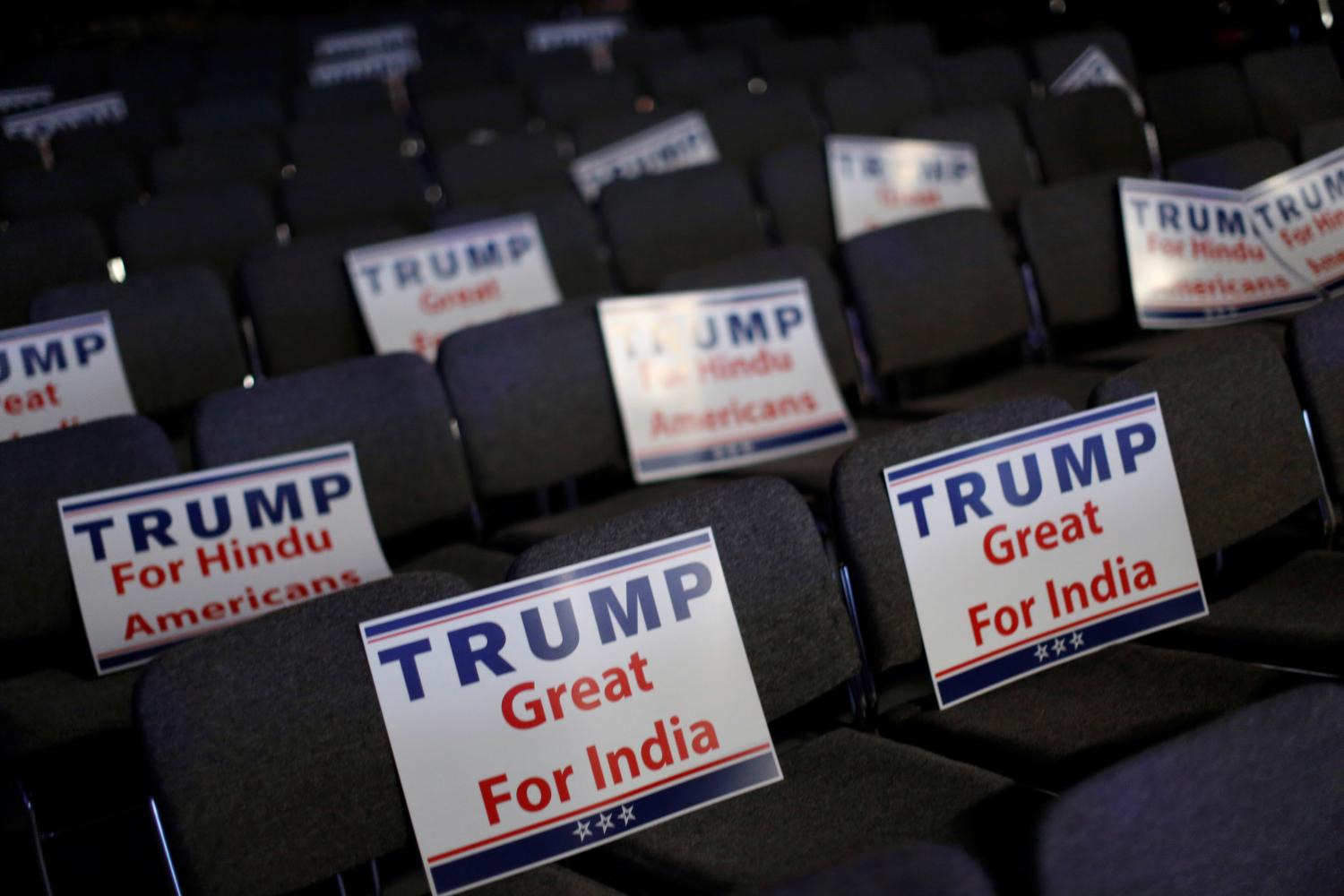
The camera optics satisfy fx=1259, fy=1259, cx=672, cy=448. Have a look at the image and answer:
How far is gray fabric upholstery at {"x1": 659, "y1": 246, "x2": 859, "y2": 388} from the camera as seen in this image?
2.96 metres

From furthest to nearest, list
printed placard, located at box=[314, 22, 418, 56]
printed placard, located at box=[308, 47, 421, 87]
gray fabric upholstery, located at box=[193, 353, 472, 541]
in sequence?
printed placard, located at box=[314, 22, 418, 56]
printed placard, located at box=[308, 47, 421, 87]
gray fabric upholstery, located at box=[193, 353, 472, 541]

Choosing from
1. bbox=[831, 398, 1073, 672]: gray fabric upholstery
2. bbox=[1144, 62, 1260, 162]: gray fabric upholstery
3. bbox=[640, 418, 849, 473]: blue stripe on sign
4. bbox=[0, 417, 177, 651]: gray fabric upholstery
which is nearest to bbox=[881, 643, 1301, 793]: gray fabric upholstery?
bbox=[831, 398, 1073, 672]: gray fabric upholstery

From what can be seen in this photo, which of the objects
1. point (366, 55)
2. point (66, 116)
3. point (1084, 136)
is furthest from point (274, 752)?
point (366, 55)

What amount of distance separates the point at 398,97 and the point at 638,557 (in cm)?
540

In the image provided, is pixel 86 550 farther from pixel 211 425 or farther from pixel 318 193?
pixel 318 193

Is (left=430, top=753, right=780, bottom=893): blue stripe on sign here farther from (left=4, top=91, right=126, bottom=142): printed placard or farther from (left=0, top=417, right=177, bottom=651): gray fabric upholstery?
(left=4, top=91, right=126, bottom=142): printed placard

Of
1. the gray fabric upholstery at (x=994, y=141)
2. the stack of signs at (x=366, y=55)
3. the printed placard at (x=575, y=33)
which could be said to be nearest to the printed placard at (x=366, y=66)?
the stack of signs at (x=366, y=55)

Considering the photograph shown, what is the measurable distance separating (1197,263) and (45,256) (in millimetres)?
3124

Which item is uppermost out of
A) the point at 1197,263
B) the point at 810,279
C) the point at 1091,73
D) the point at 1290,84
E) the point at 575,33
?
the point at 575,33

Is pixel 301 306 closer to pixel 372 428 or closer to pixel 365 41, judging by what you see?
pixel 372 428

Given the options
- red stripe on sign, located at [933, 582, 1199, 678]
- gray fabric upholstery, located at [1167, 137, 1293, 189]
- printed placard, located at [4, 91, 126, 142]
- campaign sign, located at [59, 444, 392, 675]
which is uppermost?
printed placard, located at [4, 91, 126, 142]

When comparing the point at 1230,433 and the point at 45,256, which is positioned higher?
the point at 45,256

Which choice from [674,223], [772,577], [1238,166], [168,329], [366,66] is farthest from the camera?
[366,66]

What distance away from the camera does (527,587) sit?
61.4 inches
